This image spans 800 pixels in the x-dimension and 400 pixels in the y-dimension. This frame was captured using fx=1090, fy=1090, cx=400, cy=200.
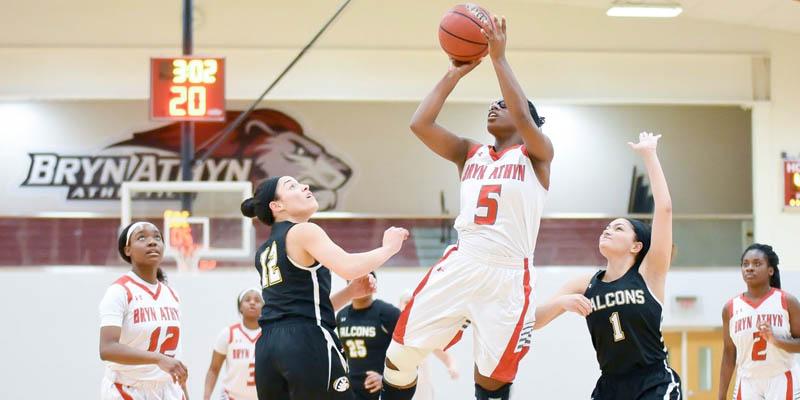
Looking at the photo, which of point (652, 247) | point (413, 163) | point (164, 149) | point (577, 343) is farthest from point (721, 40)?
point (652, 247)

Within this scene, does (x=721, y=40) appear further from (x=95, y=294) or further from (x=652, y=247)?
(x=652, y=247)

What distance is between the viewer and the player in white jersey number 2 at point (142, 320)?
20.8ft

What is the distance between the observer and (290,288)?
523 cm

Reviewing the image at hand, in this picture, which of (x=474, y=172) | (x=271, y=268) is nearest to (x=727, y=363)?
(x=474, y=172)

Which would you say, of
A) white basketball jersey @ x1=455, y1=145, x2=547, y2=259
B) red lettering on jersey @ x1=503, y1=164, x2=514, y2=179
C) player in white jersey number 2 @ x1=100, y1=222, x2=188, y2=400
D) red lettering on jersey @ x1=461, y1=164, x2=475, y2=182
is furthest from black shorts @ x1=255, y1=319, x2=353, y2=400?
player in white jersey number 2 @ x1=100, y1=222, x2=188, y2=400

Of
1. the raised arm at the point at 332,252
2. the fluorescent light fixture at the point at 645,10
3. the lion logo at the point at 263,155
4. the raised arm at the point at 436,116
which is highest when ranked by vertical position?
the fluorescent light fixture at the point at 645,10

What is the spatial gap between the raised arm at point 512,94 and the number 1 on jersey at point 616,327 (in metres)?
1.07

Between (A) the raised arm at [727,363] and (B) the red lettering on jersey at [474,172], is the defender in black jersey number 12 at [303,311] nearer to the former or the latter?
(B) the red lettering on jersey at [474,172]

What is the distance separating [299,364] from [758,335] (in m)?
4.45

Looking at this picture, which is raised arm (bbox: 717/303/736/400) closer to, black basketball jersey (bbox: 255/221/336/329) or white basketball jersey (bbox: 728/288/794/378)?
white basketball jersey (bbox: 728/288/794/378)

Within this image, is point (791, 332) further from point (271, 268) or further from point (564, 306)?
point (271, 268)

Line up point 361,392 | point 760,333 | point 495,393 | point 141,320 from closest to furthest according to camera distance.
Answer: point 495,393
point 141,320
point 361,392
point 760,333

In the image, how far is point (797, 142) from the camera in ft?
53.4

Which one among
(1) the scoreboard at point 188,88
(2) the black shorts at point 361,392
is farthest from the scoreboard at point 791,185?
(2) the black shorts at point 361,392
